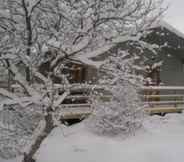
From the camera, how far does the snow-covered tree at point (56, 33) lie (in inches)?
241

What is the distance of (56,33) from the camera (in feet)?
20.4

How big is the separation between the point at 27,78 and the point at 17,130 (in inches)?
54.2

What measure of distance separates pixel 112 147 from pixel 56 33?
12.6ft

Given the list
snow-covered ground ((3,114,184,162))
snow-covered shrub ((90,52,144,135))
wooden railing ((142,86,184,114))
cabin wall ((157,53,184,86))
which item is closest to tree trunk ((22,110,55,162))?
snow-covered ground ((3,114,184,162))

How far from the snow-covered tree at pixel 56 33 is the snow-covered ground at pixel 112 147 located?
1480 millimetres

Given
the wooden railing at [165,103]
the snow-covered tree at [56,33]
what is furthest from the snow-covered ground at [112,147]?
the wooden railing at [165,103]

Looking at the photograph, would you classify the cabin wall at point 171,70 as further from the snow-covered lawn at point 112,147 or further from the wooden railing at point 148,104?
the snow-covered lawn at point 112,147

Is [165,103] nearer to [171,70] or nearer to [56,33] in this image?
[171,70]

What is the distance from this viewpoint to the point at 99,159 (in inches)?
308

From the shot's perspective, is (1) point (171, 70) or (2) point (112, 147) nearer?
(2) point (112, 147)

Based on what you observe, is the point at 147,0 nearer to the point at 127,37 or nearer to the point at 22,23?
the point at 127,37

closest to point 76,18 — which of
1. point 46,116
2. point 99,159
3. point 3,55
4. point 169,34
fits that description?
point 3,55

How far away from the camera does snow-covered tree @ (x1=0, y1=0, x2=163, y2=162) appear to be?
6.12m

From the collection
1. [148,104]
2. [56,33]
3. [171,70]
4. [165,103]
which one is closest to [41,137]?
[56,33]
